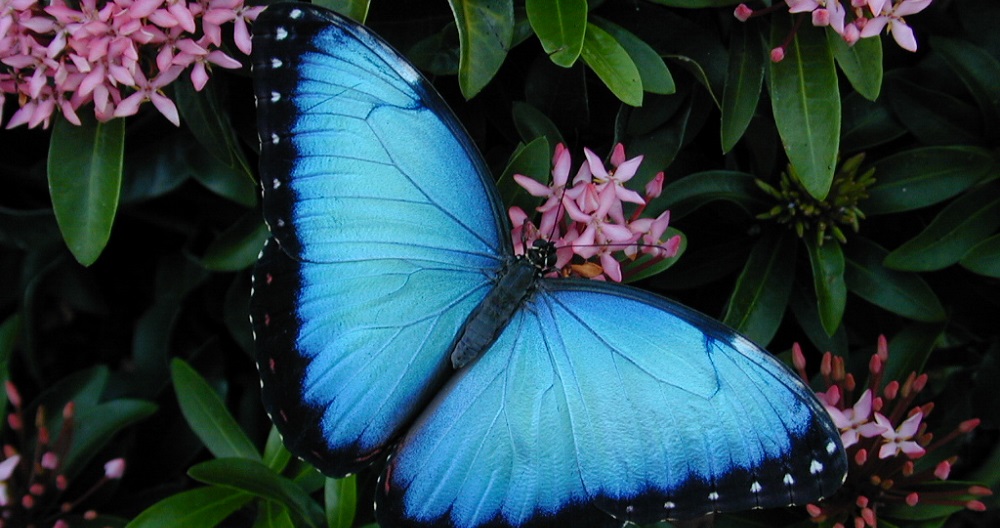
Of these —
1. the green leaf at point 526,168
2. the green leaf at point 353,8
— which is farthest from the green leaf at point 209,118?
the green leaf at point 526,168

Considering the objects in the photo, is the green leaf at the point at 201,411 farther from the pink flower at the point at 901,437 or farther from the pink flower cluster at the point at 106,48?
the pink flower at the point at 901,437

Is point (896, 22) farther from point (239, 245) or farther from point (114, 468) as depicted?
point (114, 468)

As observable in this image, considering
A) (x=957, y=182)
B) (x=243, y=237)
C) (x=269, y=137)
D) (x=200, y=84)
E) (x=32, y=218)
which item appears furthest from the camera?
(x=32, y=218)

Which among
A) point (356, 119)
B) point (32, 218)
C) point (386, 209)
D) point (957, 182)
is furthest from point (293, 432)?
point (957, 182)

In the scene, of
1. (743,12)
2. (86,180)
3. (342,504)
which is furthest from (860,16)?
(86,180)

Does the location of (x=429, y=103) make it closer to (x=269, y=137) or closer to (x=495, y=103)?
(x=269, y=137)

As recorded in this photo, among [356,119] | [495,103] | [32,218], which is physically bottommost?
[32,218]

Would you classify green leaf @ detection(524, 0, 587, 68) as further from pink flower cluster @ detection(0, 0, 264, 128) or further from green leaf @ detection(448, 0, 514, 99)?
pink flower cluster @ detection(0, 0, 264, 128)

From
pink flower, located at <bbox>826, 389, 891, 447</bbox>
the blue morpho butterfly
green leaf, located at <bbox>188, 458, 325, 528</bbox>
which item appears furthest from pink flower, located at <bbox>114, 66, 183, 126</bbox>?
pink flower, located at <bbox>826, 389, 891, 447</bbox>
